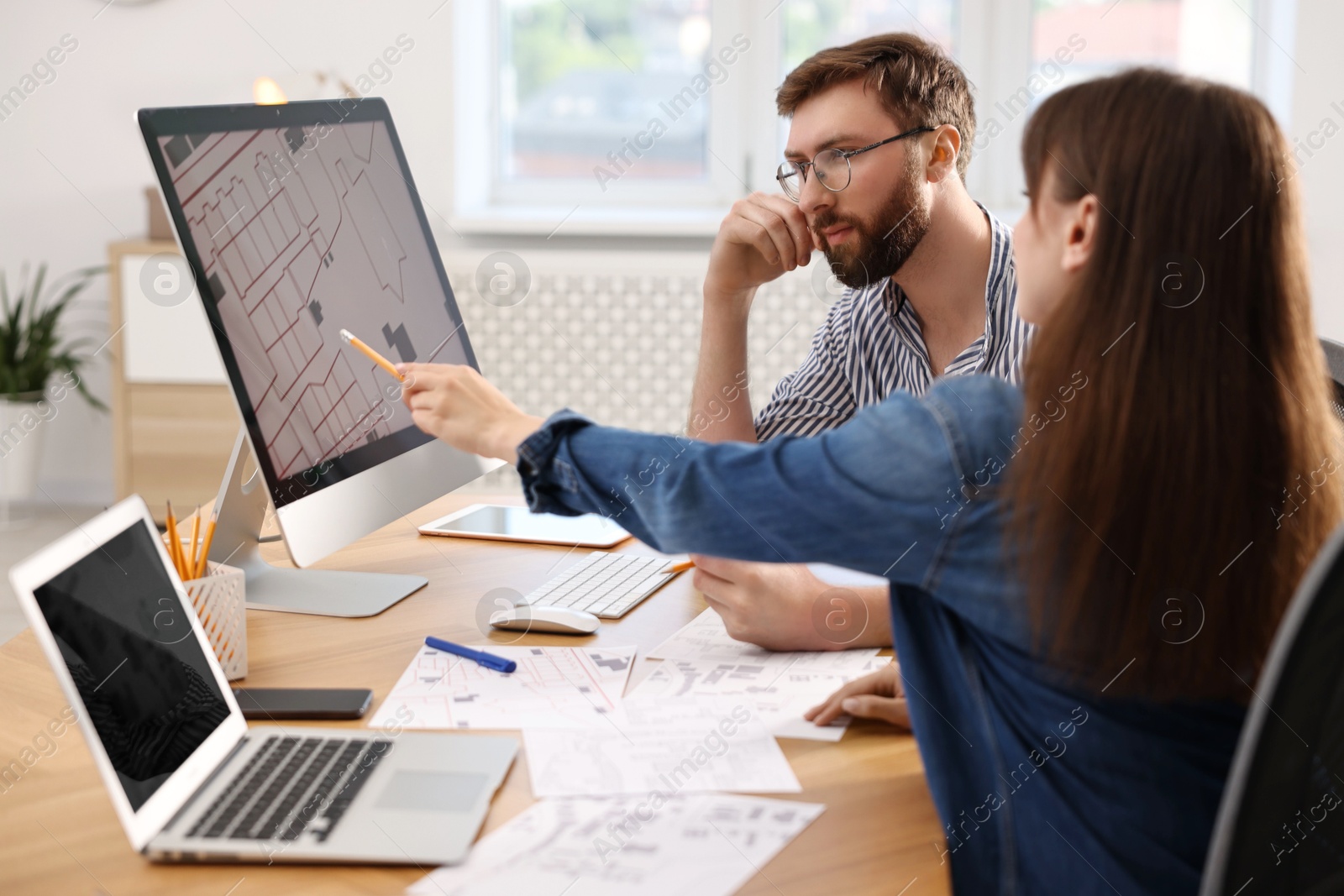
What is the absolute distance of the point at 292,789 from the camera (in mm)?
790

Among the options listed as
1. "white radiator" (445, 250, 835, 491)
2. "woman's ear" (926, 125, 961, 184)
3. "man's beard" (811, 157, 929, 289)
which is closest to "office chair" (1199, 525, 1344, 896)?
"man's beard" (811, 157, 929, 289)

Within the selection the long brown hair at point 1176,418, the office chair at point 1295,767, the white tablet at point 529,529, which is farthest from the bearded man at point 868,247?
the office chair at point 1295,767

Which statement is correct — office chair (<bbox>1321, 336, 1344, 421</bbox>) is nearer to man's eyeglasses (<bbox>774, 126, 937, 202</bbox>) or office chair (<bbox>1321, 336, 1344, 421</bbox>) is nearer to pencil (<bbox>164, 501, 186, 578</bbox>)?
man's eyeglasses (<bbox>774, 126, 937, 202</bbox>)

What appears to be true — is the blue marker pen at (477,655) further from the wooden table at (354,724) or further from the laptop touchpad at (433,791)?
the laptop touchpad at (433,791)

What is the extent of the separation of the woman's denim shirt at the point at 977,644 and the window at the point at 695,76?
2.70 m

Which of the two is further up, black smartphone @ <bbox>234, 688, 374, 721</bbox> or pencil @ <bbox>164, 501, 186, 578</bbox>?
pencil @ <bbox>164, 501, 186, 578</bbox>

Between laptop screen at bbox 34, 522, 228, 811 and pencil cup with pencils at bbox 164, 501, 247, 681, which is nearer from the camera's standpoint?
laptop screen at bbox 34, 522, 228, 811

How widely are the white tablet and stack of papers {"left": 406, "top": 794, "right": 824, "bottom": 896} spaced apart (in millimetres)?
660

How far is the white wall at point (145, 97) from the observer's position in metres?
3.22

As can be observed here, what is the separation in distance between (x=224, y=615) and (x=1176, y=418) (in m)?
0.75

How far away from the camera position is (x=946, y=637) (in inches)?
32.7

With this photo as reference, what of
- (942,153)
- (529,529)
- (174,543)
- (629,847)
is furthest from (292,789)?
(942,153)

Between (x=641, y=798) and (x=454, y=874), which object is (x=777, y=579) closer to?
(x=641, y=798)

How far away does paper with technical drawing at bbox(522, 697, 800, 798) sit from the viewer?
0.83 m
